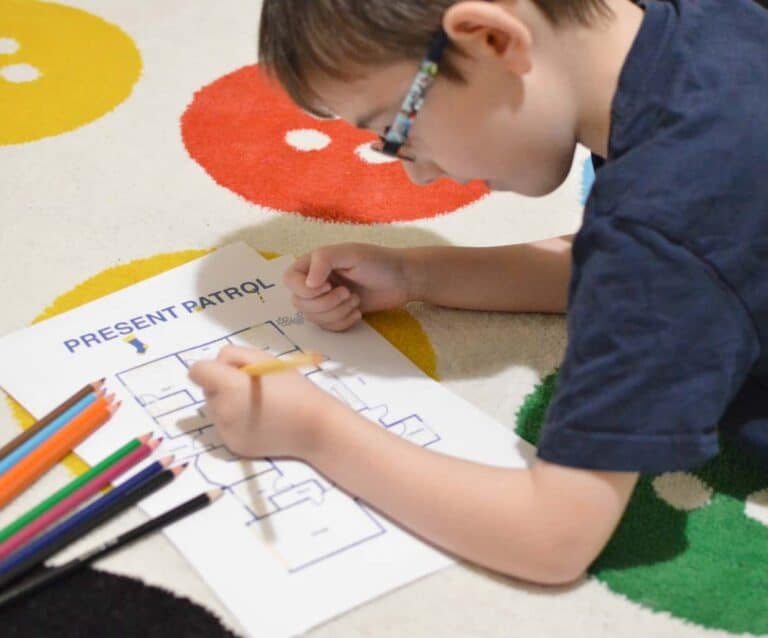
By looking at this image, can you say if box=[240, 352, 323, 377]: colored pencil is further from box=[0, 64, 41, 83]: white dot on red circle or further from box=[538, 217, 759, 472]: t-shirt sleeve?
box=[0, 64, 41, 83]: white dot on red circle

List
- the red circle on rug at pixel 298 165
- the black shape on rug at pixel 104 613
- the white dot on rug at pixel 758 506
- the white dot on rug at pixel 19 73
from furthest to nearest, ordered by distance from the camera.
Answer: the white dot on rug at pixel 19 73 → the red circle on rug at pixel 298 165 → the white dot on rug at pixel 758 506 → the black shape on rug at pixel 104 613

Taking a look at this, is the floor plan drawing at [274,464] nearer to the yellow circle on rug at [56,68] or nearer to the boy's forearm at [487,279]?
the boy's forearm at [487,279]

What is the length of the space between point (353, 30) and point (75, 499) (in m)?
0.31

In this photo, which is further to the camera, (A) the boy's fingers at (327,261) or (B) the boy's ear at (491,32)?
(A) the boy's fingers at (327,261)

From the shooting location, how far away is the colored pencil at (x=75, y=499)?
0.56 m

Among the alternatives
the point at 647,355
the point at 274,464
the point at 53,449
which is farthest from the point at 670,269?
the point at 53,449

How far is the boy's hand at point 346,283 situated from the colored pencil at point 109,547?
0.17 meters

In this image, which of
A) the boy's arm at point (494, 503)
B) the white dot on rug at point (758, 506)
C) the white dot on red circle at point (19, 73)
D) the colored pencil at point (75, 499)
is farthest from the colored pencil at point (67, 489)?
the white dot on red circle at point (19, 73)

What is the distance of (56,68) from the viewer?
1.02 metres

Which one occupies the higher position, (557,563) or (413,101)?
(413,101)

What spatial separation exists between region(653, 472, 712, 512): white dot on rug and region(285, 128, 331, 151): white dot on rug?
1.51 feet

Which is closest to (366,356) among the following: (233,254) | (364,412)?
(364,412)

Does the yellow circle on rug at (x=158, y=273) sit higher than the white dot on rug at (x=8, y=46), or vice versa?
the white dot on rug at (x=8, y=46)

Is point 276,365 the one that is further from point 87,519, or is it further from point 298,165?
point 298,165
